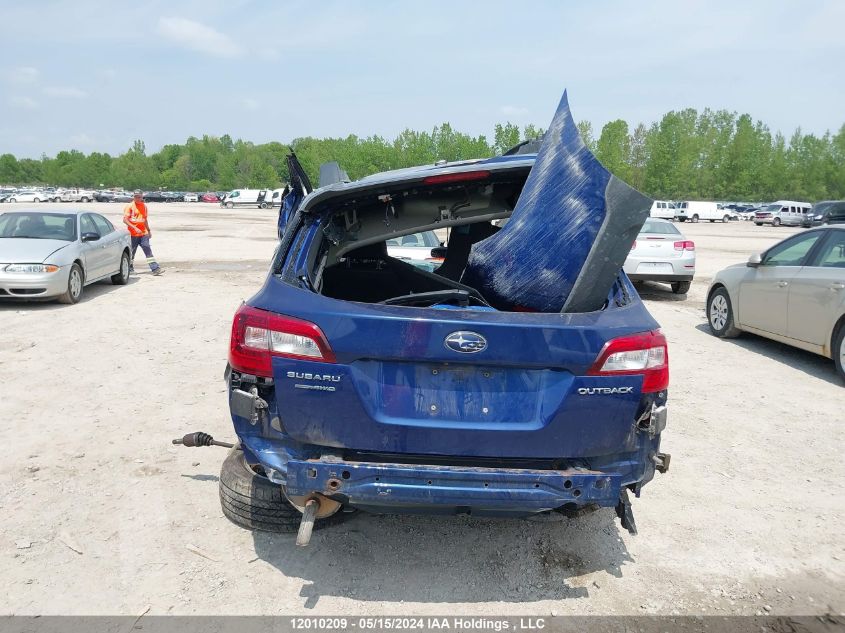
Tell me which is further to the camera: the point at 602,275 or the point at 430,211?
the point at 430,211

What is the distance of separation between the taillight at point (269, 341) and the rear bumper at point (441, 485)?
445mm

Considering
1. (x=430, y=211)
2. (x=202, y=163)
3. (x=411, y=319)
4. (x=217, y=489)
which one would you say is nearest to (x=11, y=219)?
(x=217, y=489)

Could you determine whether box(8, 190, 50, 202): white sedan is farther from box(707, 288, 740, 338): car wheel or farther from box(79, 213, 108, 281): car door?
box(707, 288, 740, 338): car wheel

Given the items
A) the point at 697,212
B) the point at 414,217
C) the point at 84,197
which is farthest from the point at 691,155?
the point at 414,217

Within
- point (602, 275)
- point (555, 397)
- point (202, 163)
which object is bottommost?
point (555, 397)

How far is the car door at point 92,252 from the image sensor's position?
442 inches

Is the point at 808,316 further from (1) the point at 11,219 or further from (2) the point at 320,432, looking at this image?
(1) the point at 11,219

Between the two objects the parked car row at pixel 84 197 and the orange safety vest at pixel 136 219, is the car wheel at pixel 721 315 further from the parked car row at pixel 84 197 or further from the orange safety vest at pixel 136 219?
the parked car row at pixel 84 197

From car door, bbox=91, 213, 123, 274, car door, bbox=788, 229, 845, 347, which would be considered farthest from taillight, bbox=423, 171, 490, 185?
car door, bbox=91, 213, 123, 274

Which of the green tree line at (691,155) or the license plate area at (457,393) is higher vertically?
the green tree line at (691,155)

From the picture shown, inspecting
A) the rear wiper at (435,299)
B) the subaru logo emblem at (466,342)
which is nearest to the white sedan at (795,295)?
the rear wiper at (435,299)

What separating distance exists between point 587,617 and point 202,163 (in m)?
171

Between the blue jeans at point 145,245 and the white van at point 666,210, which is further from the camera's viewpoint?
the white van at point 666,210

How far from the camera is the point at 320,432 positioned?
277 centimetres
